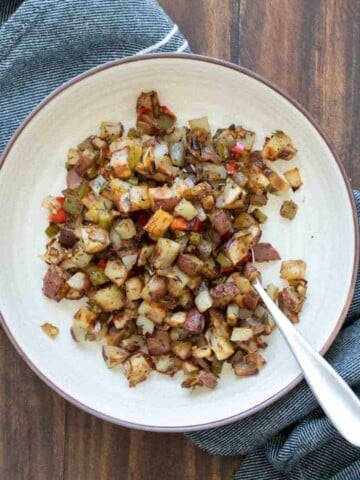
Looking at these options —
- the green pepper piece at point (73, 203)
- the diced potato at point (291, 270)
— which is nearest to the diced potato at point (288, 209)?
the diced potato at point (291, 270)

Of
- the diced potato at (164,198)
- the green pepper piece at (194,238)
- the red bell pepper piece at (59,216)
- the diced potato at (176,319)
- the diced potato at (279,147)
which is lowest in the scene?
the diced potato at (176,319)

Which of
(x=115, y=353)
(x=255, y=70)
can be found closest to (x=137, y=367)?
(x=115, y=353)

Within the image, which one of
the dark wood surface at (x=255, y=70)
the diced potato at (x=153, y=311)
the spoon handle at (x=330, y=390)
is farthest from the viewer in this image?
the dark wood surface at (x=255, y=70)

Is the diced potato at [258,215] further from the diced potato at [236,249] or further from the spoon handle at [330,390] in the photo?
the spoon handle at [330,390]

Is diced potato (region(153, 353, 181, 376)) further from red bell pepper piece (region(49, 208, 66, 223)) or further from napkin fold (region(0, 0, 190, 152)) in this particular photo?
napkin fold (region(0, 0, 190, 152))

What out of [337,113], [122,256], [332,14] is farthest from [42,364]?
[332,14]

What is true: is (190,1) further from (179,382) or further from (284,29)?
(179,382)

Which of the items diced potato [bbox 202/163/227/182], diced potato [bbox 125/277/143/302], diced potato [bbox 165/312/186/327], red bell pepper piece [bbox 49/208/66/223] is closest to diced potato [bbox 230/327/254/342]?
→ diced potato [bbox 165/312/186/327]
